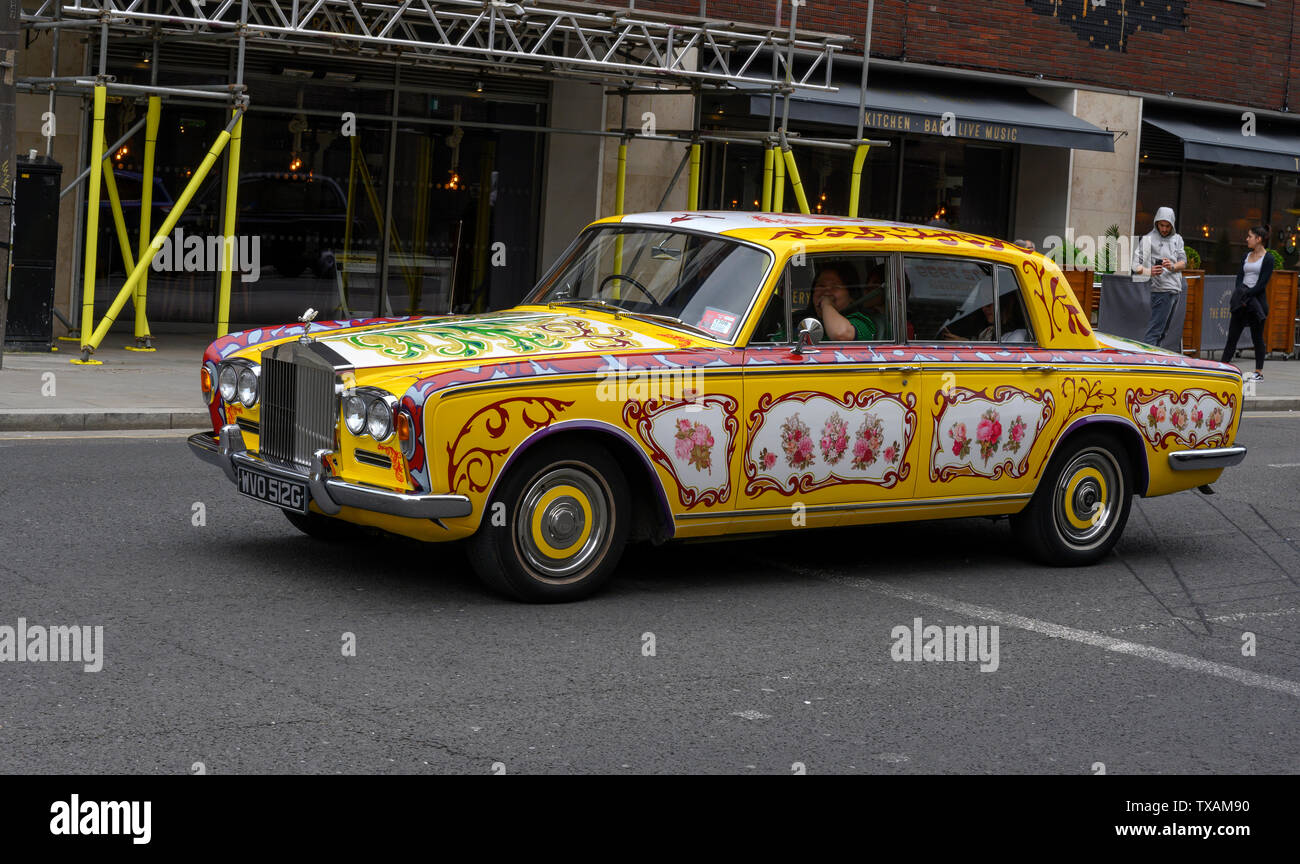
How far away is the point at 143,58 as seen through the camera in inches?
669

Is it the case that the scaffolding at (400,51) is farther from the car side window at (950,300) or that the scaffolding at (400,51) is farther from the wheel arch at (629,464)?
the wheel arch at (629,464)

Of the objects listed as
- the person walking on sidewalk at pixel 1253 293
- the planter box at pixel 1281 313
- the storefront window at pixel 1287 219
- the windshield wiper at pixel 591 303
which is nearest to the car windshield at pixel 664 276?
the windshield wiper at pixel 591 303

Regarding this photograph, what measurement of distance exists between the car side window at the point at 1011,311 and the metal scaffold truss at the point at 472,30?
7.30 meters

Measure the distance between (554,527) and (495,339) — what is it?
34.4 inches

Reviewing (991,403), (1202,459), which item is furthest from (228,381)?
(1202,459)

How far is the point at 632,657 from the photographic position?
634 cm

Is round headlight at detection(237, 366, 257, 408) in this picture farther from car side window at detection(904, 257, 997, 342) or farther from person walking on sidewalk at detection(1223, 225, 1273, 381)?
person walking on sidewalk at detection(1223, 225, 1273, 381)

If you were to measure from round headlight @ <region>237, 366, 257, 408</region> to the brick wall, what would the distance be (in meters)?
12.9

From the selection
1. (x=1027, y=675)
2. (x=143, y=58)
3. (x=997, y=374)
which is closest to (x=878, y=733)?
(x=1027, y=675)

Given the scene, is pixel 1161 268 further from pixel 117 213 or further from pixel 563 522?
pixel 563 522

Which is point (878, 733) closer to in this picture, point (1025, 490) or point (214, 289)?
point (1025, 490)
